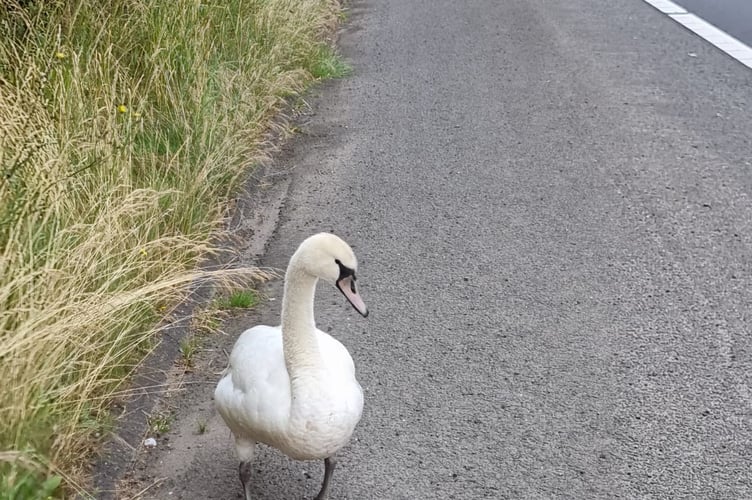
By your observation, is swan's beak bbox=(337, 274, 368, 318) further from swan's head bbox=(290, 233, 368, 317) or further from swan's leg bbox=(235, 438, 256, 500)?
swan's leg bbox=(235, 438, 256, 500)

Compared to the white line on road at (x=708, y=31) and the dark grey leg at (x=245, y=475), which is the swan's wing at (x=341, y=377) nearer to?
the dark grey leg at (x=245, y=475)

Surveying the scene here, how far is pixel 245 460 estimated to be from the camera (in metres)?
3.40

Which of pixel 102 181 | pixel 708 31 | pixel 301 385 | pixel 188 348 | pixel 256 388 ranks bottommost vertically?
pixel 708 31

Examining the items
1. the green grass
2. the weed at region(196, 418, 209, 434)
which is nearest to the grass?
the green grass

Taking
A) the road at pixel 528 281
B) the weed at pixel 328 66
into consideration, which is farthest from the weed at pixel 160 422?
the weed at pixel 328 66

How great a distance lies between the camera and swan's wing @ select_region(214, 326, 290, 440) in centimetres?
313

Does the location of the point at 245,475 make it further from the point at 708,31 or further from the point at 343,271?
the point at 708,31

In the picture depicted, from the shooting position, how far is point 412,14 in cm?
1265

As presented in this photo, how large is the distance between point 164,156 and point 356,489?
275cm

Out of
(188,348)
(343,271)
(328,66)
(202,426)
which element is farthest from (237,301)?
(328,66)

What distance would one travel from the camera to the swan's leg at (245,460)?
11.1 ft

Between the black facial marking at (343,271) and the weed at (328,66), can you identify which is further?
the weed at (328,66)

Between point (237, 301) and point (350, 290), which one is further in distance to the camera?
point (237, 301)

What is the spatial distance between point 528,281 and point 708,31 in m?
6.90
